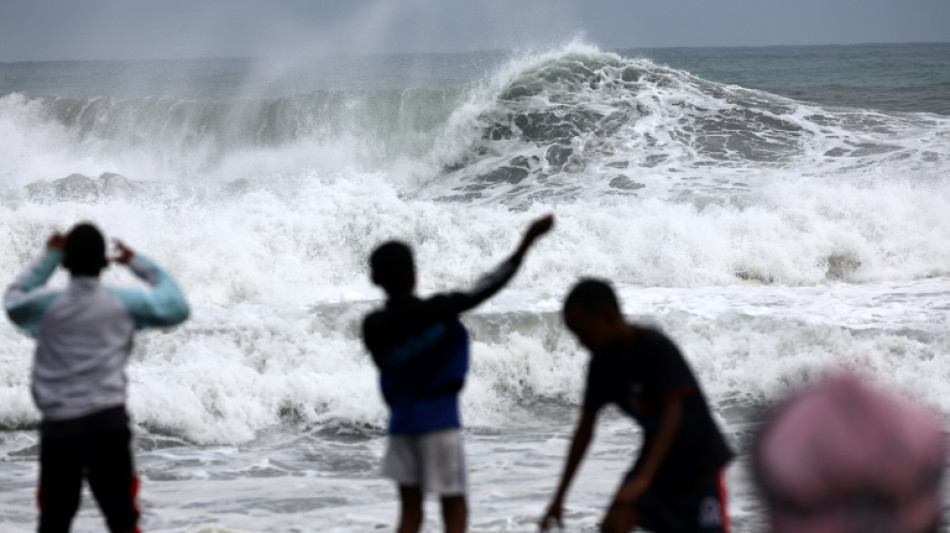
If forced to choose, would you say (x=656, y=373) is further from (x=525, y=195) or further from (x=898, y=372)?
(x=525, y=195)

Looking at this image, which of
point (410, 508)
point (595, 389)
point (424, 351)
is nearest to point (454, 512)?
point (410, 508)

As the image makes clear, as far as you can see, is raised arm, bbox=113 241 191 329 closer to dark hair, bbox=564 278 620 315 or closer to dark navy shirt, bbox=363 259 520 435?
dark navy shirt, bbox=363 259 520 435

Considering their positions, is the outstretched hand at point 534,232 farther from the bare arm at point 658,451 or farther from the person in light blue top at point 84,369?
the person in light blue top at point 84,369

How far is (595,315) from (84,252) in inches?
66.3

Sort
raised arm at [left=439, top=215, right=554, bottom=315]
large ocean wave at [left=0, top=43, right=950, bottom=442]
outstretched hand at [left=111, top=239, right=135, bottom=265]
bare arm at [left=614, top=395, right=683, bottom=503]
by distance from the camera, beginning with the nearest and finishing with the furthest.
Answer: bare arm at [left=614, top=395, right=683, bottom=503]
raised arm at [left=439, top=215, right=554, bottom=315]
outstretched hand at [left=111, top=239, right=135, bottom=265]
large ocean wave at [left=0, top=43, right=950, bottom=442]

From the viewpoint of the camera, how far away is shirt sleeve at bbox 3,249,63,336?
397cm

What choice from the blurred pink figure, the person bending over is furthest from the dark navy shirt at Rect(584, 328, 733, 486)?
the blurred pink figure

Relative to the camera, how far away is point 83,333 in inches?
153

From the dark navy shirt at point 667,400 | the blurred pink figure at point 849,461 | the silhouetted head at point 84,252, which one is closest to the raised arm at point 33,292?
the silhouetted head at point 84,252

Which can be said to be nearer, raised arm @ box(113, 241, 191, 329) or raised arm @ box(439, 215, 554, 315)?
raised arm @ box(439, 215, 554, 315)

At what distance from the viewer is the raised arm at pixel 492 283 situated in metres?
3.79

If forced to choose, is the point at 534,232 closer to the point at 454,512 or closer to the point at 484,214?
the point at 454,512

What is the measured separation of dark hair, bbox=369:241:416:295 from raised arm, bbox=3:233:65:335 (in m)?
1.07

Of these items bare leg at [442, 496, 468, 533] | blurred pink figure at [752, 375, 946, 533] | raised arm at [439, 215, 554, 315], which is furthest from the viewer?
bare leg at [442, 496, 468, 533]
